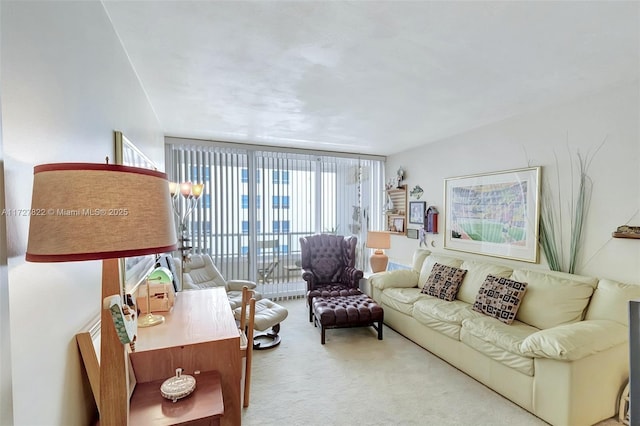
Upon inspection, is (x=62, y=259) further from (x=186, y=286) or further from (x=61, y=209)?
(x=186, y=286)

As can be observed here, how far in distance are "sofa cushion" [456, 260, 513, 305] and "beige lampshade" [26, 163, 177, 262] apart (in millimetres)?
3286

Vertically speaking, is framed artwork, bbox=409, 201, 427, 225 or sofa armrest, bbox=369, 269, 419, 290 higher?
framed artwork, bbox=409, 201, 427, 225

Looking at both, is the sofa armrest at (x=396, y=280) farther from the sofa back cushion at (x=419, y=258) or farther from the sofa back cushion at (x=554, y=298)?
the sofa back cushion at (x=554, y=298)

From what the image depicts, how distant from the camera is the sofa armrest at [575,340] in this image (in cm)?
197

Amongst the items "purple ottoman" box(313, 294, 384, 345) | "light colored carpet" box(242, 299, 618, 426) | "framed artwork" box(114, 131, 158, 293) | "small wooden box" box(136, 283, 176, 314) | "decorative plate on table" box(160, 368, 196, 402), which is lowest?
"light colored carpet" box(242, 299, 618, 426)

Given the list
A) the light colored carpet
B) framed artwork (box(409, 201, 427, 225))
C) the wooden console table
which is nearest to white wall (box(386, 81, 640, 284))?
framed artwork (box(409, 201, 427, 225))

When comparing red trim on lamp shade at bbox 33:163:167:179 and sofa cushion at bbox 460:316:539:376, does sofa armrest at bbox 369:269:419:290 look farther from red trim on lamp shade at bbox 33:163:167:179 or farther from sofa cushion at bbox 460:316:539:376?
red trim on lamp shade at bbox 33:163:167:179

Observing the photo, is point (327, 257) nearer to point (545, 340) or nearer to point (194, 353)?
point (545, 340)

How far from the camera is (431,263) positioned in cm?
389

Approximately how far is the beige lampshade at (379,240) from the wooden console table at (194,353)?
10.2ft

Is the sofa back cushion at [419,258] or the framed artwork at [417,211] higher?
the framed artwork at [417,211]

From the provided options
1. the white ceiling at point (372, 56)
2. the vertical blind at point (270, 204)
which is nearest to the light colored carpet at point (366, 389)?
the vertical blind at point (270, 204)

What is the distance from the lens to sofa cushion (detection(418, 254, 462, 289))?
3665 millimetres

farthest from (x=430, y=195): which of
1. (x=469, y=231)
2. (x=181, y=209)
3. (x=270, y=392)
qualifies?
(x=181, y=209)
